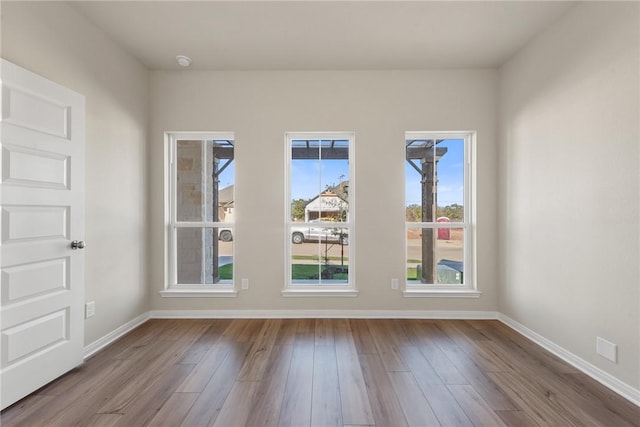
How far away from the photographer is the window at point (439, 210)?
131 inches

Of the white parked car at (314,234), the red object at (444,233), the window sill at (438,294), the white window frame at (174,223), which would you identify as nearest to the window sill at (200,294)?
the white window frame at (174,223)

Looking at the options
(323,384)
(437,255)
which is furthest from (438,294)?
(323,384)

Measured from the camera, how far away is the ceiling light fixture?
2.95 m

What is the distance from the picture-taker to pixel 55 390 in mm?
1936

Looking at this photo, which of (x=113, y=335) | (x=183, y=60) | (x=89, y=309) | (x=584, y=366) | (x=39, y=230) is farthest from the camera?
(x=183, y=60)

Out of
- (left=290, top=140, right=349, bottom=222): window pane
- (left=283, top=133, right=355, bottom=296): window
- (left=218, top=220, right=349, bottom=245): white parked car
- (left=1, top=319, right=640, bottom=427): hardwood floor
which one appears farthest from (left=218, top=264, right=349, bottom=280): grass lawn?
(left=1, top=319, right=640, bottom=427): hardwood floor

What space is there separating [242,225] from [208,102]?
1406 millimetres

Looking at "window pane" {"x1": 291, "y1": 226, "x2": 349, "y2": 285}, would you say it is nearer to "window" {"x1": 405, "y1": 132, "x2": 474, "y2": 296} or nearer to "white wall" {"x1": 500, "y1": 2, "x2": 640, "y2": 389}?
"window" {"x1": 405, "y1": 132, "x2": 474, "y2": 296}

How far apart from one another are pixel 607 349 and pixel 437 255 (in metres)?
1.56

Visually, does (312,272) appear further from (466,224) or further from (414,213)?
(466,224)

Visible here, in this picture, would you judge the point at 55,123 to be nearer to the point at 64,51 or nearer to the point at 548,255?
the point at 64,51

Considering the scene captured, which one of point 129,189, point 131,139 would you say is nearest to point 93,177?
point 129,189

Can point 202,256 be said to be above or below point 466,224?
below

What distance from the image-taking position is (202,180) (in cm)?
338
